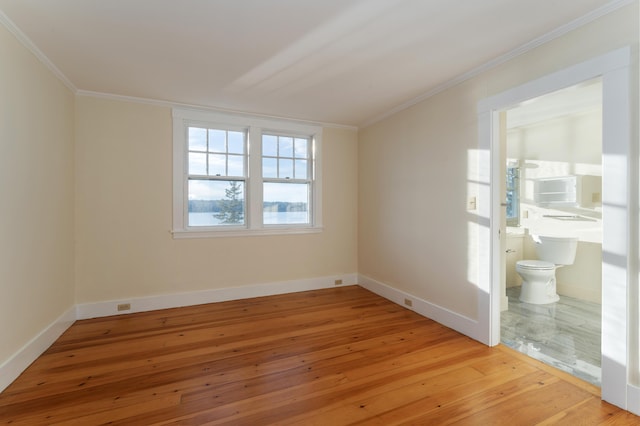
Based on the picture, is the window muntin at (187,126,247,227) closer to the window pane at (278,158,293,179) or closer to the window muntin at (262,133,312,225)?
the window muntin at (262,133,312,225)

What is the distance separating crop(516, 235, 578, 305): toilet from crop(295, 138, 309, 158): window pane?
11.0 ft

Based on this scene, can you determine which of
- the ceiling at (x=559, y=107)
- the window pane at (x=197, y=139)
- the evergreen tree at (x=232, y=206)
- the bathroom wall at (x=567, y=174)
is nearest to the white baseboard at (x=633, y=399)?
the ceiling at (x=559, y=107)

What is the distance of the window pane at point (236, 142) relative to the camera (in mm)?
4034

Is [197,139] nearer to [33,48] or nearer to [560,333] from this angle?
[33,48]

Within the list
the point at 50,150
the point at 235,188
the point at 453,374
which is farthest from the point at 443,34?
the point at 50,150

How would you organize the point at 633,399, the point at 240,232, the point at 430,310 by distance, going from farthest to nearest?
the point at 240,232
the point at 430,310
the point at 633,399

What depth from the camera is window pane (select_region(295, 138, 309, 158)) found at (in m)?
4.46

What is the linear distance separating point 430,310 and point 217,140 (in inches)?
133

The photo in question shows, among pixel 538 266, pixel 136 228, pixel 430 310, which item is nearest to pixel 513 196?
pixel 538 266

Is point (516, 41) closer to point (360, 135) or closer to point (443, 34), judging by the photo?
A: point (443, 34)

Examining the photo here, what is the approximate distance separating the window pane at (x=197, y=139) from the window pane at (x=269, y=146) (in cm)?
78

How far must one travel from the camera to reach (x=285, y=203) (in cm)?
439

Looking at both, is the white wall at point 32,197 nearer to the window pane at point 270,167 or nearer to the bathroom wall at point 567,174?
the window pane at point 270,167

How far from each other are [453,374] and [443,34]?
2.55 m
